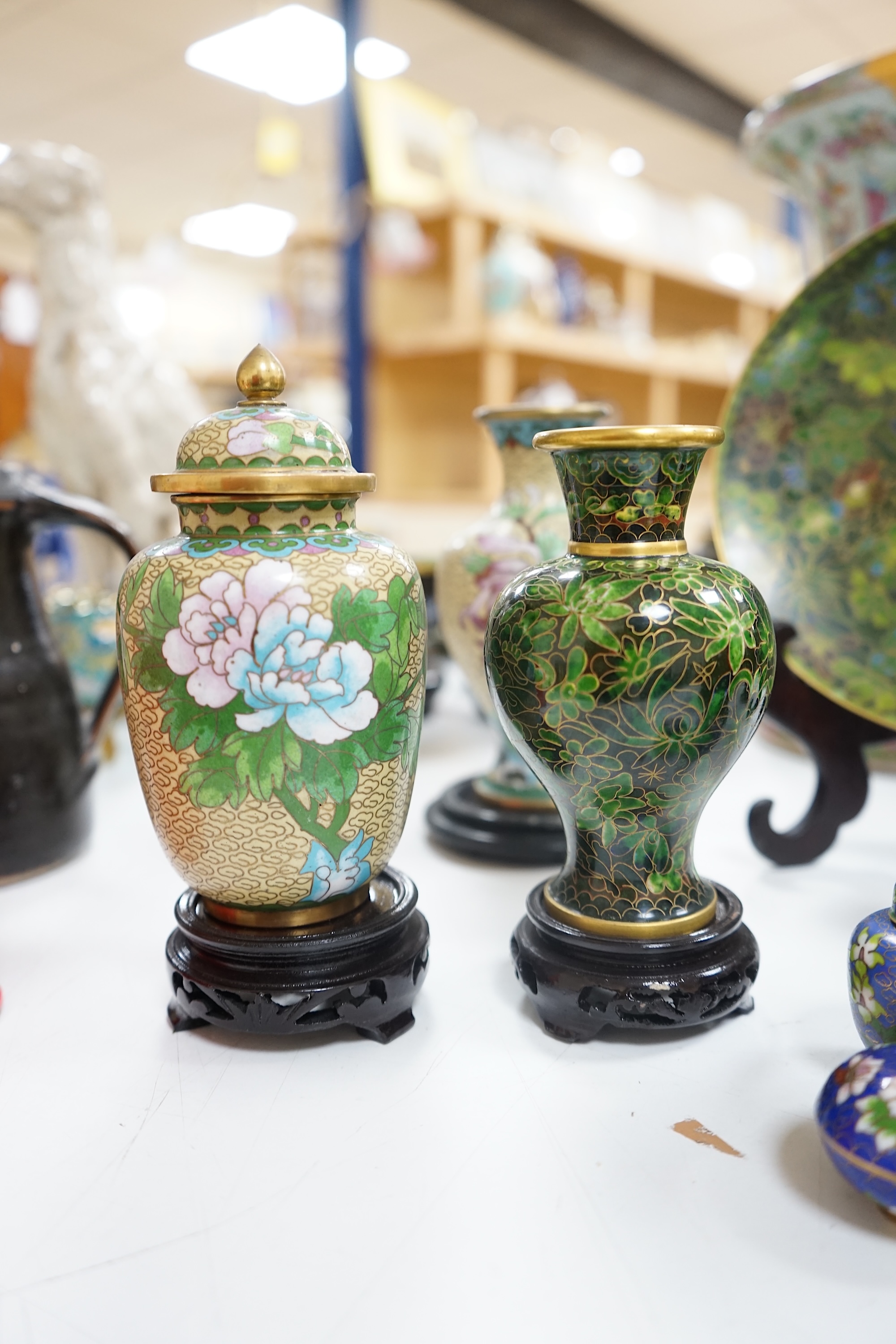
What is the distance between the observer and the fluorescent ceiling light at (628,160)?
496cm

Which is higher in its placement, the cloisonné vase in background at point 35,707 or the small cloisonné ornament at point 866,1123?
the cloisonné vase in background at point 35,707

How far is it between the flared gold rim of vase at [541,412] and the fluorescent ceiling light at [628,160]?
436 cm

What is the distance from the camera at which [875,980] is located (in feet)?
2.00

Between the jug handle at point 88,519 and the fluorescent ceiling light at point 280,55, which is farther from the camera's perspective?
the fluorescent ceiling light at point 280,55

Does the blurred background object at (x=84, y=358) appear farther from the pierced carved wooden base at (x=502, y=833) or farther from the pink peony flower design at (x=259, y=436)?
the pink peony flower design at (x=259, y=436)

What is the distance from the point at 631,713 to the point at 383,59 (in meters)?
4.01

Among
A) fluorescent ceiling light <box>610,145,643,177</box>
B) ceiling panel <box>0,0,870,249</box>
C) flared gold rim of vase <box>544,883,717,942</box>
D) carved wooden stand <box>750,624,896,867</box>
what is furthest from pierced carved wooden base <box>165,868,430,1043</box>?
fluorescent ceiling light <box>610,145,643,177</box>

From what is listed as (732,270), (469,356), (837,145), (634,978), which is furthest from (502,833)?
(732,270)

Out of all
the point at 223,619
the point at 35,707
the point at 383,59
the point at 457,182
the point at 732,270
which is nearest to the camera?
the point at 223,619

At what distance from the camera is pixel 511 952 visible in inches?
30.8

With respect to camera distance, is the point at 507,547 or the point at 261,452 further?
the point at 507,547

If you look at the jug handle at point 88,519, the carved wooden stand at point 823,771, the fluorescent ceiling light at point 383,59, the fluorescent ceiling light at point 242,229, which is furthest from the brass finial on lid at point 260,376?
the fluorescent ceiling light at point 242,229

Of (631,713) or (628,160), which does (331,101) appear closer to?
(628,160)

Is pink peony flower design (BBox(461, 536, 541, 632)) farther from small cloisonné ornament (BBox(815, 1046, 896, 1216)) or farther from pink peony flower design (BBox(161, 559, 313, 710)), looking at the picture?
small cloisonné ornament (BBox(815, 1046, 896, 1216))
